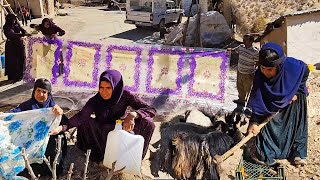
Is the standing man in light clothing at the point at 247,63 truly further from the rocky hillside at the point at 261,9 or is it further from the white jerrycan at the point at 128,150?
the rocky hillside at the point at 261,9

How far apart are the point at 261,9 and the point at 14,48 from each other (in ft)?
35.4

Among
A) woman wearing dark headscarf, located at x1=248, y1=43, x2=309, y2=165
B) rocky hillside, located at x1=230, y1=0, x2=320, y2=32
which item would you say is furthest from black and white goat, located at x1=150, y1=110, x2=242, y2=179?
Answer: rocky hillside, located at x1=230, y1=0, x2=320, y2=32

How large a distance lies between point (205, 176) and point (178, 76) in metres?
2.74

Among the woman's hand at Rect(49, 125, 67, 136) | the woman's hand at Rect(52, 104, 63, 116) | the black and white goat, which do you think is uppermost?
the woman's hand at Rect(52, 104, 63, 116)

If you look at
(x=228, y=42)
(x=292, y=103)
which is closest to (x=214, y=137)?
(x=292, y=103)

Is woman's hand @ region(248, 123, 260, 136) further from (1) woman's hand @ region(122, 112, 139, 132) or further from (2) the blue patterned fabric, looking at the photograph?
(2) the blue patterned fabric

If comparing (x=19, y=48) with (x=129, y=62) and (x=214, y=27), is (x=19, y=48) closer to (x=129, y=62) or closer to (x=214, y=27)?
(x=129, y=62)

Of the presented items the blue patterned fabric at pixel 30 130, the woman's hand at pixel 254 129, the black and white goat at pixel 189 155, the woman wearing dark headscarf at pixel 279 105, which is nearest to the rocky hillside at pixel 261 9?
the woman wearing dark headscarf at pixel 279 105

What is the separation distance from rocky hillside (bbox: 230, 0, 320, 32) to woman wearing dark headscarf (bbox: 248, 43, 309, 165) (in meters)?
9.99

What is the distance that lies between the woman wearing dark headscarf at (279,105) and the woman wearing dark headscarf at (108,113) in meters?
1.13

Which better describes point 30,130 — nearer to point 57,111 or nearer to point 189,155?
point 57,111

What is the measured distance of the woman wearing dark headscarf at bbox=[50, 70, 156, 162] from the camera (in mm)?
4281

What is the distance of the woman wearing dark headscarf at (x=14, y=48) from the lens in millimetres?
8297

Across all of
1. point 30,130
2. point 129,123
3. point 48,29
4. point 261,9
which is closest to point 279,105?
point 129,123
